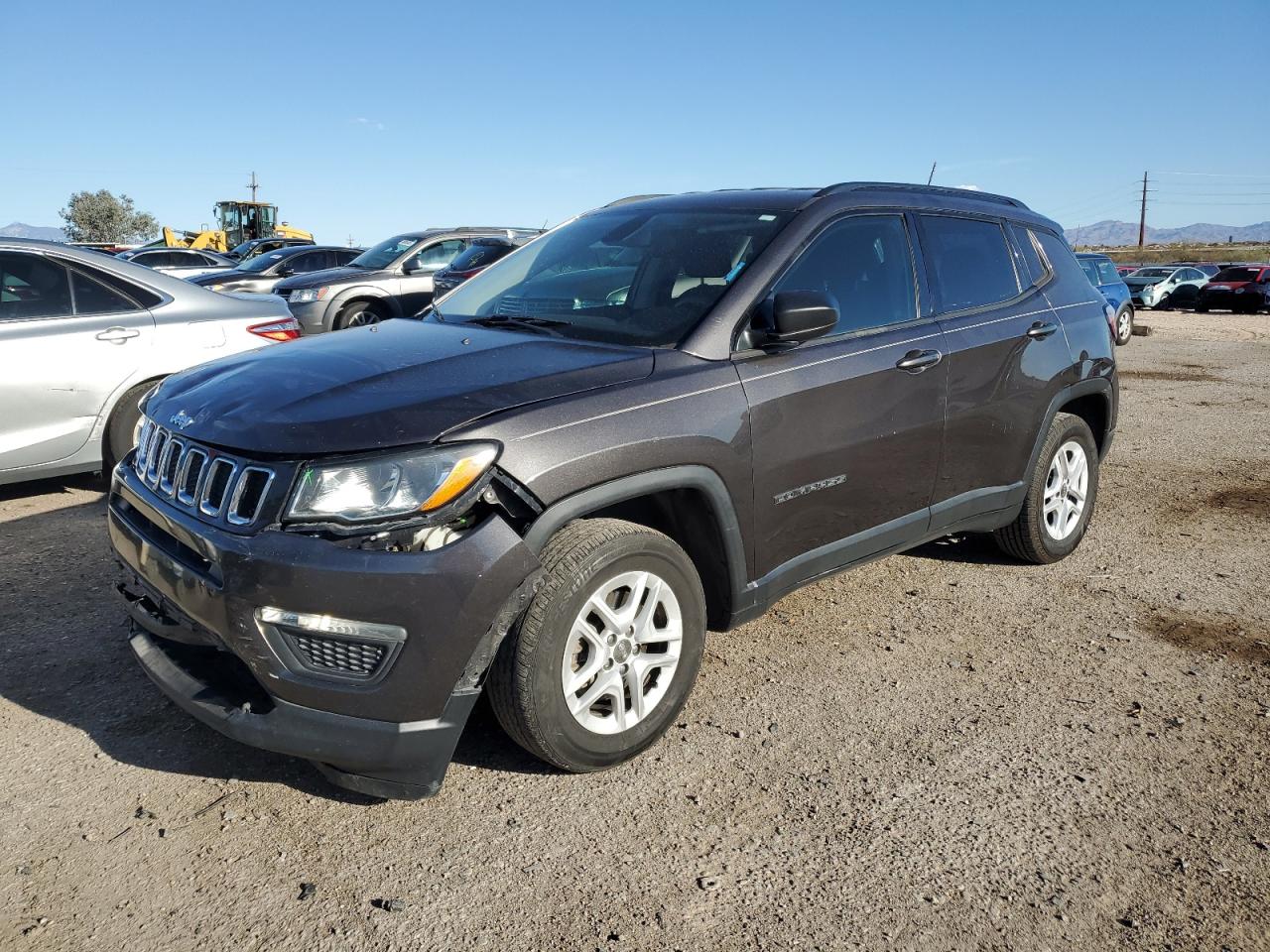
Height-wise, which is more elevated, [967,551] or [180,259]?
[180,259]

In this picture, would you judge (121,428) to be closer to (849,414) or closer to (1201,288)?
(849,414)

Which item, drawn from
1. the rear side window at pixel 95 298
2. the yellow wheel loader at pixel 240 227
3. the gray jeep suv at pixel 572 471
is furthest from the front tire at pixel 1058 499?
the yellow wheel loader at pixel 240 227

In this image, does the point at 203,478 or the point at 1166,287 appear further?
the point at 1166,287

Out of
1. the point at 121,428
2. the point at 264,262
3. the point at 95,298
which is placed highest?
the point at 264,262

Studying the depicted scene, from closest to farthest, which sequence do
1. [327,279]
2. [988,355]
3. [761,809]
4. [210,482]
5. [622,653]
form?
1. [210,482]
2. [761,809]
3. [622,653]
4. [988,355]
5. [327,279]

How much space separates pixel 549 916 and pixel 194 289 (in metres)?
5.15

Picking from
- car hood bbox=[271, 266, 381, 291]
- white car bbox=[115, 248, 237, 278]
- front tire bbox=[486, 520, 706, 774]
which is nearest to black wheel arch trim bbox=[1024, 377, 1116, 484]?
front tire bbox=[486, 520, 706, 774]

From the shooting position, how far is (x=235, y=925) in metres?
2.39

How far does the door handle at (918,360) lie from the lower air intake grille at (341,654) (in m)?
2.24

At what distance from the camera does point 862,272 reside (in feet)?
12.7

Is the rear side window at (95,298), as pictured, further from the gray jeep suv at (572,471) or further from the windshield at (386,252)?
the windshield at (386,252)

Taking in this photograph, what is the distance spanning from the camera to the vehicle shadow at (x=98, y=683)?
3.09 meters

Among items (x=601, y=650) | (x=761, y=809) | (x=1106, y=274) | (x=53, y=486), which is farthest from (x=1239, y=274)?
(x=601, y=650)

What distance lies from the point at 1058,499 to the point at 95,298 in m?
5.45
